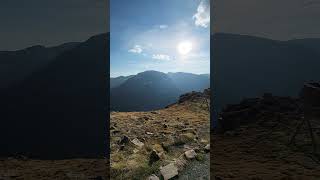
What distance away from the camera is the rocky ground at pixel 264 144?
11.1 meters

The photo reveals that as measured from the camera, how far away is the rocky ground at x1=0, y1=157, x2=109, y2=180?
10.6 m

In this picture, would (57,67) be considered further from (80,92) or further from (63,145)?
(63,145)

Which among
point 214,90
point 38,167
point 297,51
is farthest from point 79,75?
point 297,51

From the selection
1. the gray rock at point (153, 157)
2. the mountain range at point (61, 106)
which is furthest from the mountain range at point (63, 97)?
the gray rock at point (153, 157)

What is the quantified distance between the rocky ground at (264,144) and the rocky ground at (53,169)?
3.44 metres

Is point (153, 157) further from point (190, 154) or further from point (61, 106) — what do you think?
point (61, 106)

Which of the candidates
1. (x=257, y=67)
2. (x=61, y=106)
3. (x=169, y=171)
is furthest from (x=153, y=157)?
(x=257, y=67)

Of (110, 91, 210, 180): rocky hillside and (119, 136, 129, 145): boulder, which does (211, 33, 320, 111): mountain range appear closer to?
(110, 91, 210, 180): rocky hillside

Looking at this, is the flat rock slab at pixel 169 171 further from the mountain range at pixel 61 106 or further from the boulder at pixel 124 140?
the mountain range at pixel 61 106

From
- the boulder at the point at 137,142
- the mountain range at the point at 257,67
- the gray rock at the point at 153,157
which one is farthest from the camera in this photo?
the mountain range at the point at 257,67

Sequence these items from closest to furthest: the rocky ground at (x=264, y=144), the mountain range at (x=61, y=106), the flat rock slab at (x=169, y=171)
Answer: the flat rock slab at (x=169, y=171), the rocky ground at (x=264, y=144), the mountain range at (x=61, y=106)

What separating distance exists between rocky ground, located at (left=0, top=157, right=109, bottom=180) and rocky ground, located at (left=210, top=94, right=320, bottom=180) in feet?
11.3

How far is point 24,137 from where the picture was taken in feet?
39.2

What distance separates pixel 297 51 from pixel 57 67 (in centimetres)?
1006
